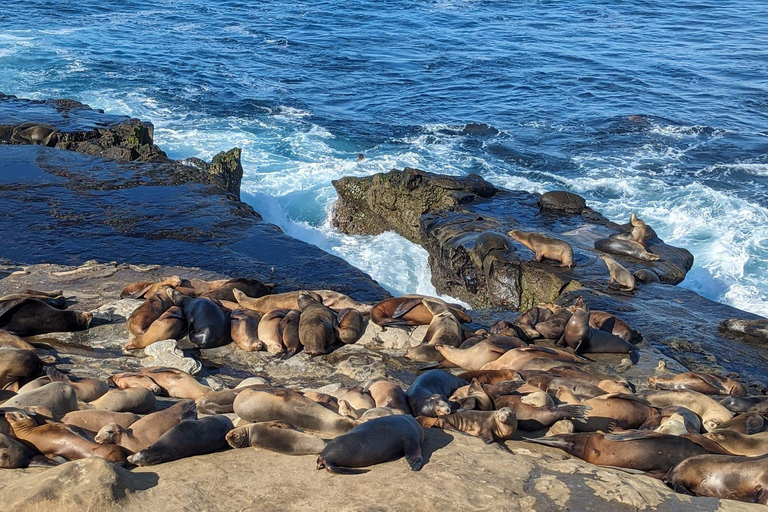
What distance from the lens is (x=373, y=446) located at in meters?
4.60

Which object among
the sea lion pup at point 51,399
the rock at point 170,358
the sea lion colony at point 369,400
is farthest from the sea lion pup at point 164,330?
the sea lion pup at point 51,399

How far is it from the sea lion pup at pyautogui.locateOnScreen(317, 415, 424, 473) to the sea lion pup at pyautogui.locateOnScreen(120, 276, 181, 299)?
162 inches

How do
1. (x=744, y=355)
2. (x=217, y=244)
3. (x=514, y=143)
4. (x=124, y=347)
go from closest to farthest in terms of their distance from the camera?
(x=124, y=347)
(x=744, y=355)
(x=217, y=244)
(x=514, y=143)

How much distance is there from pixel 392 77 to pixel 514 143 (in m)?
7.61

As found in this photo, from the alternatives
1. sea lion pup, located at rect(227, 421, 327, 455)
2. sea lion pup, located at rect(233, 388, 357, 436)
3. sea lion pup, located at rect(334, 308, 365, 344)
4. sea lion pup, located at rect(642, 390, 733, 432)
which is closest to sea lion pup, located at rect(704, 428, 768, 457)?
sea lion pup, located at rect(642, 390, 733, 432)

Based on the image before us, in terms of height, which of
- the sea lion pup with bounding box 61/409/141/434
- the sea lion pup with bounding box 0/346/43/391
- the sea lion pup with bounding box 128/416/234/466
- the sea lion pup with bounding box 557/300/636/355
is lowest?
the sea lion pup with bounding box 557/300/636/355

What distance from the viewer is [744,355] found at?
28.5 feet

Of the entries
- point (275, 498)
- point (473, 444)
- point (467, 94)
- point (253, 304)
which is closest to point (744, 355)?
point (473, 444)

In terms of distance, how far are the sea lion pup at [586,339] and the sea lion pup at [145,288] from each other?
442 centimetres

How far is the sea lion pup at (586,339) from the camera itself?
7.65m

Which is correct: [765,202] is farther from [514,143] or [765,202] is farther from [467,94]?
[467,94]

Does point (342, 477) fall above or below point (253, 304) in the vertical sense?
above

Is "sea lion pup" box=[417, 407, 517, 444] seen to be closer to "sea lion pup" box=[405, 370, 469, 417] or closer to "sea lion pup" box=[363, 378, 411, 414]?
"sea lion pup" box=[405, 370, 469, 417]

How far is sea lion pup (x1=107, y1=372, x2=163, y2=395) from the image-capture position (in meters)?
5.92
